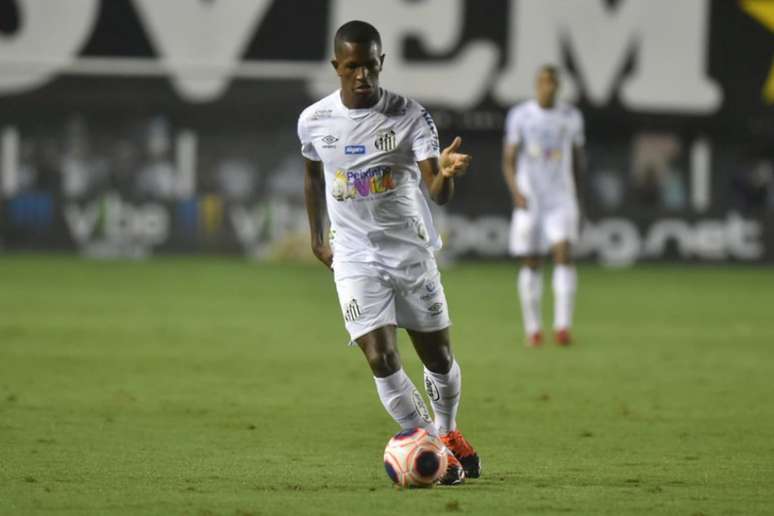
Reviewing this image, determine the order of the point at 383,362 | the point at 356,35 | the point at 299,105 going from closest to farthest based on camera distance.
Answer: the point at 356,35
the point at 383,362
the point at 299,105

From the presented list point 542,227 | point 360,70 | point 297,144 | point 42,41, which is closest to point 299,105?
point 297,144

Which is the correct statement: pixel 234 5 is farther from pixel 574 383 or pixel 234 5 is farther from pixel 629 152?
pixel 574 383

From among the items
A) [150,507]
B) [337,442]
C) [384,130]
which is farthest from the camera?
[337,442]

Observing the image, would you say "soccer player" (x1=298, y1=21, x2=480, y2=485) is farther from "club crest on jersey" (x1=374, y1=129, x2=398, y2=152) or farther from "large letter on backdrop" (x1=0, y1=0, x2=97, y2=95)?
"large letter on backdrop" (x1=0, y1=0, x2=97, y2=95)

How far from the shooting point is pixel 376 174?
24.3ft

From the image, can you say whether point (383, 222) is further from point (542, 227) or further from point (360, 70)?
point (542, 227)

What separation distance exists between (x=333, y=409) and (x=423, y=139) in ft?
11.5

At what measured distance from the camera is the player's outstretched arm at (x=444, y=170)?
274 inches

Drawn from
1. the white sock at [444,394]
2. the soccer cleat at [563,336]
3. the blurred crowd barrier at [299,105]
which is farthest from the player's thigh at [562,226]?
the blurred crowd barrier at [299,105]

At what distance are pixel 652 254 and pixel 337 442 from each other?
20.0m

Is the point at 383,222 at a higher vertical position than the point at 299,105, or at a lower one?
higher

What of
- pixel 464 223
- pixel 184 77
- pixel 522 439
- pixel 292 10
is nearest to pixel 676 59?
pixel 464 223

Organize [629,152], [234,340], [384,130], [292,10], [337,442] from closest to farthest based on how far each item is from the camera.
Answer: [384,130]
[337,442]
[234,340]
[292,10]
[629,152]

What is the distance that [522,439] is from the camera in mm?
8984
